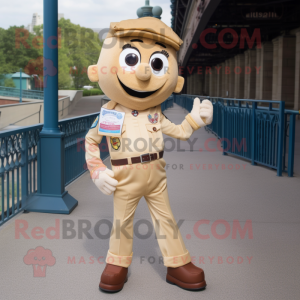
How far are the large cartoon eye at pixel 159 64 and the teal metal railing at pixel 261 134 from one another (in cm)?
406

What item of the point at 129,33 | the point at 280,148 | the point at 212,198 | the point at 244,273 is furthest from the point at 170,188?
the point at 129,33

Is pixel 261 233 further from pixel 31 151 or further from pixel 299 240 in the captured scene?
pixel 31 151

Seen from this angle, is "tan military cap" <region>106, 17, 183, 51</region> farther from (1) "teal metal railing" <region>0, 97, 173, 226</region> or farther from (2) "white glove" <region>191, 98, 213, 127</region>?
(1) "teal metal railing" <region>0, 97, 173, 226</region>

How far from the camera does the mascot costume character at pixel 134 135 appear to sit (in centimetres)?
317

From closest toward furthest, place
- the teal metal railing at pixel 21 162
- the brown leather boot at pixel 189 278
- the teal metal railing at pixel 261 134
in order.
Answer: the brown leather boot at pixel 189 278
the teal metal railing at pixel 21 162
the teal metal railing at pixel 261 134

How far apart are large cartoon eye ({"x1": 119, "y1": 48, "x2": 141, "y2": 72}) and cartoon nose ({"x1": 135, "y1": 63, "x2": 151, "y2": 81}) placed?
94mm

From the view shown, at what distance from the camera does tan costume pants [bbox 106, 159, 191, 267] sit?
3.26m

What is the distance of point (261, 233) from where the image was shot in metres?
4.59

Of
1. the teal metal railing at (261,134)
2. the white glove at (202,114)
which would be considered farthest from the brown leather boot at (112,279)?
the teal metal railing at (261,134)

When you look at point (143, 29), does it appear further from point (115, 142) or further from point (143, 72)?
point (115, 142)

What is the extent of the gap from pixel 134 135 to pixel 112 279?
1.05 meters

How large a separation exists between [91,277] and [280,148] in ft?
16.0

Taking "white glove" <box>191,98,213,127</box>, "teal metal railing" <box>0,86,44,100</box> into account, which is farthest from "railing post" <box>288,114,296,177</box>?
"teal metal railing" <box>0,86,44,100</box>

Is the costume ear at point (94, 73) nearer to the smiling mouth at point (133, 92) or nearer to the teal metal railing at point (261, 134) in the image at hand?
the smiling mouth at point (133, 92)
